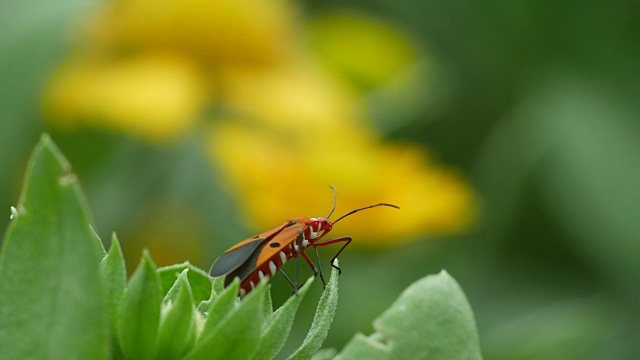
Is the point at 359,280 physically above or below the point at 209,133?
below

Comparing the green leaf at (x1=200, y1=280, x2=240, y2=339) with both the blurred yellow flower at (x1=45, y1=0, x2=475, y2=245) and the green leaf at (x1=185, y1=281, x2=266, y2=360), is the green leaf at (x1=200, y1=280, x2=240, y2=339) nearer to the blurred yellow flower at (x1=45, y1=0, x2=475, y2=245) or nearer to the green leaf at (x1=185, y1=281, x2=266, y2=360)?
the green leaf at (x1=185, y1=281, x2=266, y2=360)

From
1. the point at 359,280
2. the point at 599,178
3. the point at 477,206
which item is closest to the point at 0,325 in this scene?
the point at 359,280

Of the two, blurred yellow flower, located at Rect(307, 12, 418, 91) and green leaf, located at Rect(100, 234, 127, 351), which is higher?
blurred yellow flower, located at Rect(307, 12, 418, 91)

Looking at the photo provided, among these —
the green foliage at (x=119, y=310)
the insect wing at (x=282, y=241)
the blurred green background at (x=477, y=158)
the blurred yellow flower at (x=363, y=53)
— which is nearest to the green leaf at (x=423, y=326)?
the green foliage at (x=119, y=310)

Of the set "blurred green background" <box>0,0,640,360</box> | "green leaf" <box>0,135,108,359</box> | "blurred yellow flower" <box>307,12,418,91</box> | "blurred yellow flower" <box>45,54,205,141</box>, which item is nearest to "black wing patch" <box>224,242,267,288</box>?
"green leaf" <box>0,135,108,359</box>

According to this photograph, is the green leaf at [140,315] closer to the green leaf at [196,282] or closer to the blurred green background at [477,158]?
the green leaf at [196,282]

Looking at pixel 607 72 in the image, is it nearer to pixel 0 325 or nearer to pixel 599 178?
pixel 599 178
